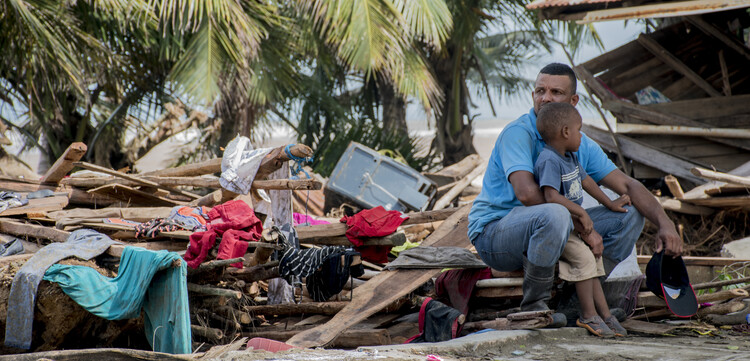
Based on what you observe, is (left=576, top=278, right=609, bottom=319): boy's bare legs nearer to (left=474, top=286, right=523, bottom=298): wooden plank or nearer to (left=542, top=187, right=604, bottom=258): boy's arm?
(left=542, top=187, right=604, bottom=258): boy's arm

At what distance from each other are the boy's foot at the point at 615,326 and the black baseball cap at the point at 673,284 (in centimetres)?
45

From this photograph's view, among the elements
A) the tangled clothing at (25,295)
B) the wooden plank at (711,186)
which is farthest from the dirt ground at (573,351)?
the wooden plank at (711,186)

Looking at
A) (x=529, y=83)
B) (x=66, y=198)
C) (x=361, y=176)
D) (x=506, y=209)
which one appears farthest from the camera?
(x=529, y=83)

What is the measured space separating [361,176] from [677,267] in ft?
22.0

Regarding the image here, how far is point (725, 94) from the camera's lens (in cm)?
940

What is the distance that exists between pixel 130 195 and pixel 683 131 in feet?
21.5

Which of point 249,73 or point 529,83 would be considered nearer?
point 249,73

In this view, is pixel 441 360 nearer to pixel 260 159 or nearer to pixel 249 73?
pixel 260 159

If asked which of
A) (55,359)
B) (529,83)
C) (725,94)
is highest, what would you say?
(529,83)

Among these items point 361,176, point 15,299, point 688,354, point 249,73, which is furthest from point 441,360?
point 249,73

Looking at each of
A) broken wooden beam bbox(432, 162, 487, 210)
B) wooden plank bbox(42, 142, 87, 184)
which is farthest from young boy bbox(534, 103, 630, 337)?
broken wooden beam bbox(432, 162, 487, 210)

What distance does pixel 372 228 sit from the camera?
18.9ft

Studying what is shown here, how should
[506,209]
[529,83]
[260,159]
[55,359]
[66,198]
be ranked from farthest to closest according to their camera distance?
[529,83]
[66,198]
[260,159]
[506,209]
[55,359]

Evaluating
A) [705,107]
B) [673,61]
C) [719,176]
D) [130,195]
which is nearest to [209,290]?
[130,195]
